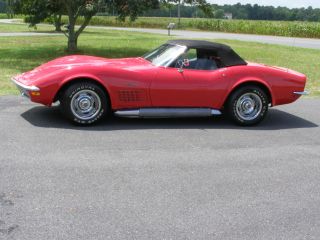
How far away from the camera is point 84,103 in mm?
6555

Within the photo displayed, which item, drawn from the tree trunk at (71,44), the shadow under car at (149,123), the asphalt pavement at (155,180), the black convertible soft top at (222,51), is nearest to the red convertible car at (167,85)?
the black convertible soft top at (222,51)

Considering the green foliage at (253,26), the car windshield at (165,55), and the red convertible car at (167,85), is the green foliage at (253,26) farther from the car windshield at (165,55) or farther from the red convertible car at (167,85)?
the red convertible car at (167,85)

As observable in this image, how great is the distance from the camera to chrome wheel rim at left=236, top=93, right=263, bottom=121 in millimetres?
7160

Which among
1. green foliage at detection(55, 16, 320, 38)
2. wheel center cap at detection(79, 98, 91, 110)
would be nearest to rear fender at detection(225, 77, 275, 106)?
wheel center cap at detection(79, 98, 91, 110)

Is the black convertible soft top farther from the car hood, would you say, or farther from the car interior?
the car hood

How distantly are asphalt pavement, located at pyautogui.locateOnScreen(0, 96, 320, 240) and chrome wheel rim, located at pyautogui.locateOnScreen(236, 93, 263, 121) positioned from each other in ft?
0.81

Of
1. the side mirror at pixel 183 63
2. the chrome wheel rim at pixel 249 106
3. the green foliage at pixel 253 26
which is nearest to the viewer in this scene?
the side mirror at pixel 183 63

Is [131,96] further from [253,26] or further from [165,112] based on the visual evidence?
[253,26]

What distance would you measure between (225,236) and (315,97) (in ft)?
23.7

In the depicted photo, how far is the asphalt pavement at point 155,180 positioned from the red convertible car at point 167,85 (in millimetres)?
272

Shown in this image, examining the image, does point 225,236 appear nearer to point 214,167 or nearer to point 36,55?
point 214,167

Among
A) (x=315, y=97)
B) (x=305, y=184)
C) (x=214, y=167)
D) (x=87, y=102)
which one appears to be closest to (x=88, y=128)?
(x=87, y=102)

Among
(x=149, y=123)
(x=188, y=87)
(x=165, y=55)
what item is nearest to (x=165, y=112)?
(x=149, y=123)

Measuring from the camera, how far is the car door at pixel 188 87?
6770 mm
